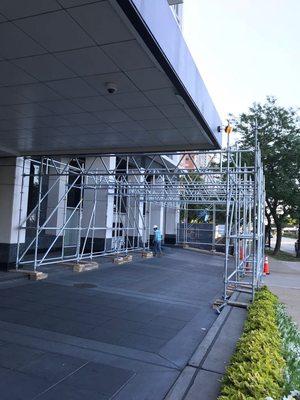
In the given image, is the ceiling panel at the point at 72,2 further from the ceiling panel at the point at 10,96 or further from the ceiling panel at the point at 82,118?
the ceiling panel at the point at 82,118

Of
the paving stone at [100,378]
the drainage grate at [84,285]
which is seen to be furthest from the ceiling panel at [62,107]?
the drainage grate at [84,285]

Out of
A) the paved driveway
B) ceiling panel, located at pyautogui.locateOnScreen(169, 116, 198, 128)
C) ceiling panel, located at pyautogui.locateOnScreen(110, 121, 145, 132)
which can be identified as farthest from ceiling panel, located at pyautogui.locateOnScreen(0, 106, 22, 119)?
the paved driveway

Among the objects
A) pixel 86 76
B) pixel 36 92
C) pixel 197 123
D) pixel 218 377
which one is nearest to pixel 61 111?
pixel 36 92

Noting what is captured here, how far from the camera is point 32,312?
22.9ft

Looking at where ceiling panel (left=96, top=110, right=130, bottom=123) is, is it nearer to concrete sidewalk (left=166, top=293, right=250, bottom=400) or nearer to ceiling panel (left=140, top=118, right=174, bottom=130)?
ceiling panel (left=140, top=118, right=174, bottom=130)

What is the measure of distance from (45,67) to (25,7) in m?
1.45

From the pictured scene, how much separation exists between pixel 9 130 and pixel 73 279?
175 inches

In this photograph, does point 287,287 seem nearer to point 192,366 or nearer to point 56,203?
point 56,203

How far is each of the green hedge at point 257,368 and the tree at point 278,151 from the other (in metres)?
21.8

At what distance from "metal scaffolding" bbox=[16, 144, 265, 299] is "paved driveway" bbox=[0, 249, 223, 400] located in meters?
1.77

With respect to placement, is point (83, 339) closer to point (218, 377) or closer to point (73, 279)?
point (218, 377)

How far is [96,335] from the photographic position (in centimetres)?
592

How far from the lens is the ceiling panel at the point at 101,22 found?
376 centimetres

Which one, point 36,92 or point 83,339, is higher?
point 36,92
